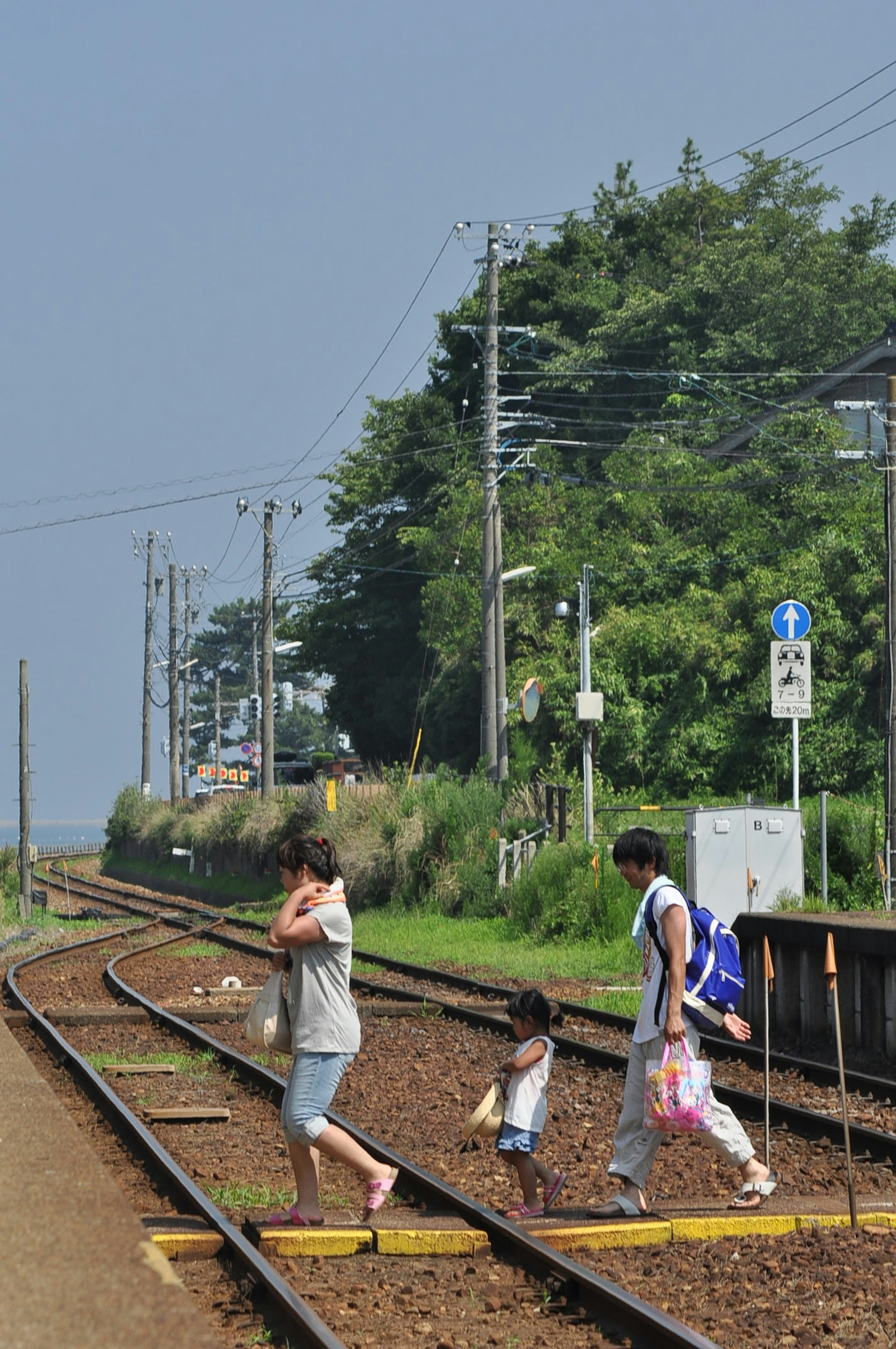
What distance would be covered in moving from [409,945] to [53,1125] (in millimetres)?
14036

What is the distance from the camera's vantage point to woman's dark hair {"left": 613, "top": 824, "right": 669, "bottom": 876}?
290 inches

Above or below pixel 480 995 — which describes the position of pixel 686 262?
above

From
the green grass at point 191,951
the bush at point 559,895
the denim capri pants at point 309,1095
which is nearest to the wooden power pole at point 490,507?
the bush at point 559,895

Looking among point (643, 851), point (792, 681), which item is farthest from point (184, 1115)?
point (792, 681)

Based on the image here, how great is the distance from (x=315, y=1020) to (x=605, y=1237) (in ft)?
5.03

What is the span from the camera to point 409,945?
23.9 meters

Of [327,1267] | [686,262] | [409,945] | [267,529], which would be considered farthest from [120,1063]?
[686,262]

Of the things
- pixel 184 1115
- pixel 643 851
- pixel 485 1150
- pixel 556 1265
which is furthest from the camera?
pixel 184 1115

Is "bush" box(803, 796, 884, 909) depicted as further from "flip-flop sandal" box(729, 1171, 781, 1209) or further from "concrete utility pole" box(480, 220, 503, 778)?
"flip-flop sandal" box(729, 1171, 781, 1209)

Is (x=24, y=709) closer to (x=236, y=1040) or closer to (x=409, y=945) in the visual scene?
(x=409, y=945)

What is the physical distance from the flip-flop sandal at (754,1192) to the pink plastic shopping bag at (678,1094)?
45 cm

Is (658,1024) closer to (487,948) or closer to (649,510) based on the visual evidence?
(487,948)

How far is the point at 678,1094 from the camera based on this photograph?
23.2 ft

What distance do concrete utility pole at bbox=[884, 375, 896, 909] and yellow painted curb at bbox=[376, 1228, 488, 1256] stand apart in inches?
527
